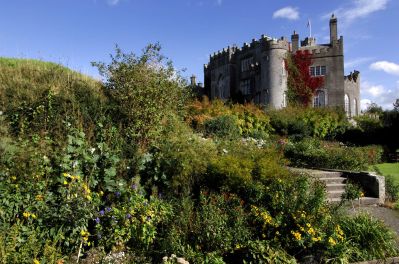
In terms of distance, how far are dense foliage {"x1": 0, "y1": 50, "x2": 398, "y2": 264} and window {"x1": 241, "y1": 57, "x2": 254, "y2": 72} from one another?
3629 centimetres

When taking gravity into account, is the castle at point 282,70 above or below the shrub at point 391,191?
above

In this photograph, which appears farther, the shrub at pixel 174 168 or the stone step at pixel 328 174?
the stone step at pixel 328 174

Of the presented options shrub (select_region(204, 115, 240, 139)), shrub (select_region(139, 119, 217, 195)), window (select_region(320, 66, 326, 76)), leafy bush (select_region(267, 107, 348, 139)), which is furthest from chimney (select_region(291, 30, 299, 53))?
shrub (select_region(139, 119, 217, 195))

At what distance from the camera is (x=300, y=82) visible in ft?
133

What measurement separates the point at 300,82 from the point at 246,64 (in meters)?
7.82

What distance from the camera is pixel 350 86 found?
152 feet

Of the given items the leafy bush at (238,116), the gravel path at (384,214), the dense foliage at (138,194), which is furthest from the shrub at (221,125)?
the gravel path at (384,214)

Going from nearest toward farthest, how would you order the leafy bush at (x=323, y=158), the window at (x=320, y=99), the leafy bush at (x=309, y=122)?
the leafy bush at (x=323, y=158) < the leafy bush at (x=309, y=122) < the window at (x=320, y=99)

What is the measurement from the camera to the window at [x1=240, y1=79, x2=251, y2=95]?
4503 centimetres

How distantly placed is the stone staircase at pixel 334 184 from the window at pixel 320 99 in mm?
31196

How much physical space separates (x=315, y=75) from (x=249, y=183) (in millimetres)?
36446

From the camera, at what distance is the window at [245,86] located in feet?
148

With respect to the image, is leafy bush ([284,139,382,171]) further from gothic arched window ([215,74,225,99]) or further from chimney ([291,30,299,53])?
gothic arched window ([215,74,225,99])

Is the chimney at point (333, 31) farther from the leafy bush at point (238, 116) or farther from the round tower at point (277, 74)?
the leafy bush at point (238, 116)
